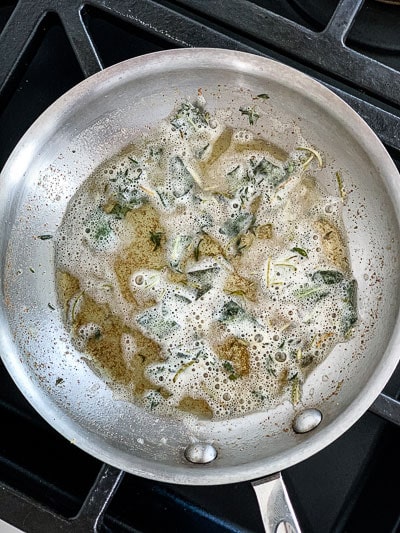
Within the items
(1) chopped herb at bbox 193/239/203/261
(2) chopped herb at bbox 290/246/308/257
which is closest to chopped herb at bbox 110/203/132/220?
(1) chopped herb at bbox 193/239/203/261

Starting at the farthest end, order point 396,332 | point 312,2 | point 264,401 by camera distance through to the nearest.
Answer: point 312,2 → point 264,401 → point 396,332

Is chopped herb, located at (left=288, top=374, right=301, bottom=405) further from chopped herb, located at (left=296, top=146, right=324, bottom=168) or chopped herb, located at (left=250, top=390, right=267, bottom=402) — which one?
chopped herb, located at (left=296, top=146, right=324, bottom=168)

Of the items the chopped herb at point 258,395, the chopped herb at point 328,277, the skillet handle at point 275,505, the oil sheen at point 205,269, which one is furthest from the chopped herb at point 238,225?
the skillet handle at point 275,505

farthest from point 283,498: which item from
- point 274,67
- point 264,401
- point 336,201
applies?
point 274,67

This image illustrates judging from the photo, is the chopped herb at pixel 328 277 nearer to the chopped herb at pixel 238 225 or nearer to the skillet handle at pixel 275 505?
the chopped herb at pixel 238 225

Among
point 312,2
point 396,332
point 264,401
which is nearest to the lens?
point 396,332

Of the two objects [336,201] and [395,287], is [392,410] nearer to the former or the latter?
[395,287]
